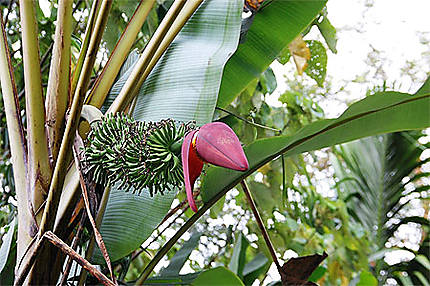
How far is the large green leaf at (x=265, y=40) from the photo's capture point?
743 mm

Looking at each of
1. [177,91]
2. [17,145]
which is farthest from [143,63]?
[17,145]

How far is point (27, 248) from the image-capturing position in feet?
1.52

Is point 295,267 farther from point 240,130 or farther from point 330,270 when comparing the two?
point 330,270

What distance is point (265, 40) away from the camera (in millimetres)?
756

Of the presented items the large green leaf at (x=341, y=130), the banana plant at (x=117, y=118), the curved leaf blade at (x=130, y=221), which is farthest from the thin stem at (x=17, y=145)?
the large green leaf at (x=341, y=130)

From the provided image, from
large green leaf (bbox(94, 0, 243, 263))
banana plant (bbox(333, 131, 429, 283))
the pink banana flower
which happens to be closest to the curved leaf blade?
large green leaf (bbox(94, 0, 243, 263))

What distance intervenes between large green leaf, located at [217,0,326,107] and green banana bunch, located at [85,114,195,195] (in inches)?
14.9

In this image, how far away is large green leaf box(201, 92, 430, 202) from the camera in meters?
0.56

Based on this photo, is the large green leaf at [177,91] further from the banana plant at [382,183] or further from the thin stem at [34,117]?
the banana plant at [382,183]

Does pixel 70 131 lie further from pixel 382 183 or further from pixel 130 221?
pixel 382 183

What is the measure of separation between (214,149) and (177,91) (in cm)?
29

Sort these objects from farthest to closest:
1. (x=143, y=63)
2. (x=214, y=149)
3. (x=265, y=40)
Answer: (x=265, y=40) → (x=143, y=63) → (x=214, y=149)

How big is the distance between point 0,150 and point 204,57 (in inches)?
43.8

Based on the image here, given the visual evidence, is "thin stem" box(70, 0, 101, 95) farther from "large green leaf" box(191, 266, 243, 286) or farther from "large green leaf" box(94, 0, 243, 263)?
"large green leaf" box(191, 266, 243, 286)
